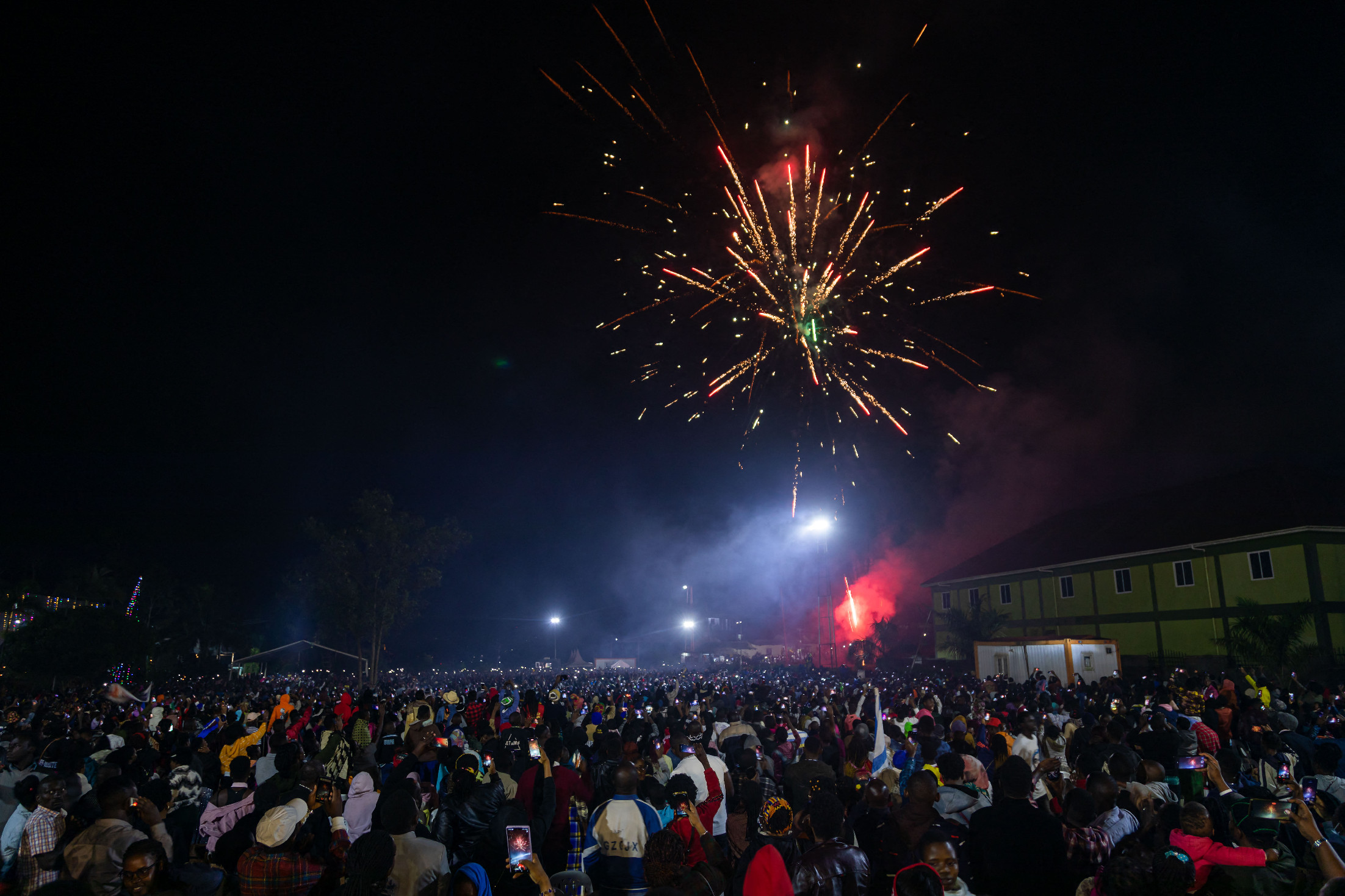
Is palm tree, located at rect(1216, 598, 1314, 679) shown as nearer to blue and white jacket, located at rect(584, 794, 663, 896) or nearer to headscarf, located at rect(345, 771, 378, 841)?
blue and white jacket, located at rect(584, 794, 663, 896)

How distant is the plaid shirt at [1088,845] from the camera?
14.8ft

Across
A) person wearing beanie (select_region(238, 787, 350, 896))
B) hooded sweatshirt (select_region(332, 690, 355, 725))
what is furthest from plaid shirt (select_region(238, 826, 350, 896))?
hooded sweatshirt (select_region(332, 690, 355, 725))

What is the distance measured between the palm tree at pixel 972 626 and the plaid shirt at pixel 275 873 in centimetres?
3778

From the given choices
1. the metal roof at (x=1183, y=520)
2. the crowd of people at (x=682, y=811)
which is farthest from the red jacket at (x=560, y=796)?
the metal roof at (x=1183, y=520)

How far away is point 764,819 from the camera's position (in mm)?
4414

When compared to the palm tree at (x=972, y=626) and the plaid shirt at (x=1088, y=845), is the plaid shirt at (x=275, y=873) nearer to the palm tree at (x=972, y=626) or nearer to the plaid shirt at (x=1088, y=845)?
the plaid shirt at (x=1088, y=845)

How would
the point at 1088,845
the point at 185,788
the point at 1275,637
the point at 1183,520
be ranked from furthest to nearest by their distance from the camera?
the point at 1183,520 → the point at 1275,637 → the point at 185,788 → the point at 1088,845

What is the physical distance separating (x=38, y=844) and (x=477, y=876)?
3.17m

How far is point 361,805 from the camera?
20.3ft

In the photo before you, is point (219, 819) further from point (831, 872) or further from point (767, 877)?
point (831, 872)

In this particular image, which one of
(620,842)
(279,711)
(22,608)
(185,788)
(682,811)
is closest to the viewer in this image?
(620,842)

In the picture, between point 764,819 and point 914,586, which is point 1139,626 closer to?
point 914,586

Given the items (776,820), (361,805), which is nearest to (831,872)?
(776,820)

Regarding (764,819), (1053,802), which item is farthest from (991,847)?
(1053,802)
